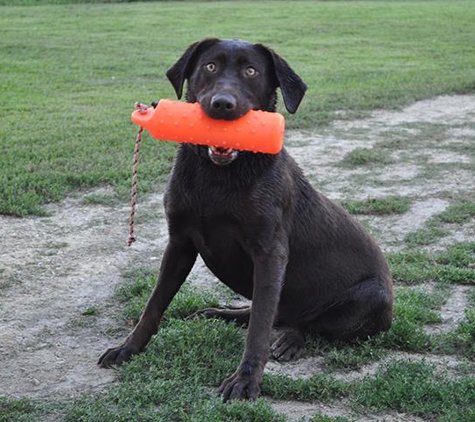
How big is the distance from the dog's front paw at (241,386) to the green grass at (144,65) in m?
3.14

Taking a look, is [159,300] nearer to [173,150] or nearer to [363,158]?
[173,150]

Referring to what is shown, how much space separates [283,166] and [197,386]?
1162mm

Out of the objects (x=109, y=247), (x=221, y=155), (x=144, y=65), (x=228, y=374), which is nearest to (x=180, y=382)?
(x=228, y=374)

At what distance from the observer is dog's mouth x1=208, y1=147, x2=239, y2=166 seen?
13.0ft

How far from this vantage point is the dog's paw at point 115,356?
4.19m

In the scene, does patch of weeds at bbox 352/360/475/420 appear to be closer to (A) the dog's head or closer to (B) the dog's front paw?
(B) the dog's front paw

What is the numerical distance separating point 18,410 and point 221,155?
1.45 m

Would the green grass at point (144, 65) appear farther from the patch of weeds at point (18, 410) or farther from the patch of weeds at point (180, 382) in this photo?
the patch of weeds at point (18, 410)

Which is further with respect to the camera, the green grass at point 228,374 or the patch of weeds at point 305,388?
the patch of weeds at point 305,388

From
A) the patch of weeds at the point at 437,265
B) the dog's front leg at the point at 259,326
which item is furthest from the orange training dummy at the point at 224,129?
the patch of weeds at the point at 437,265

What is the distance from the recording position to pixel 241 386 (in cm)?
381

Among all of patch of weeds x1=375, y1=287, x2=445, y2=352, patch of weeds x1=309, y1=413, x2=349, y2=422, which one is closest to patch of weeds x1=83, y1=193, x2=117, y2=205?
patch of weeds x1=375, y1=287, x2=445, y2=352

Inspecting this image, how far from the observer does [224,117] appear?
389 centimetres

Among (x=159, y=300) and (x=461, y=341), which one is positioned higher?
(x=159, y=300)
